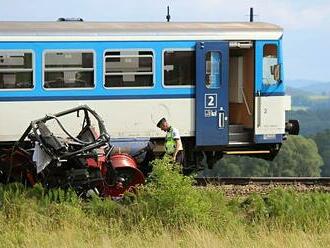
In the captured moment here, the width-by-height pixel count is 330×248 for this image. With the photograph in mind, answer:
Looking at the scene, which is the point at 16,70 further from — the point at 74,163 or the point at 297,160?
the point at 297,160

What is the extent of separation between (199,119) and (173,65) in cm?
116

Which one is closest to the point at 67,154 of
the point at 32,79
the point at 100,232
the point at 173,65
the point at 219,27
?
the point at 100,232

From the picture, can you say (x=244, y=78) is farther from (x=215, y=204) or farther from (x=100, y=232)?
(x=100, y=232)

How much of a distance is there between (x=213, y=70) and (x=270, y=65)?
4.14 feet

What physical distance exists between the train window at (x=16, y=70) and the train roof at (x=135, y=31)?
31cm

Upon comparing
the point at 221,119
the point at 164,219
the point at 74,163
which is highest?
the point at 221,119

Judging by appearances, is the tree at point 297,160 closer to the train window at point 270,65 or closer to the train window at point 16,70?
the train window at point 270,65

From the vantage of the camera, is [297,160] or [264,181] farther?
[297,160]

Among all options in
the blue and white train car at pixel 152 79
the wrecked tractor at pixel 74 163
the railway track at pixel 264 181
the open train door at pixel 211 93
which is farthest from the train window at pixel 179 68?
the wrecked tractor at pixel 74 163

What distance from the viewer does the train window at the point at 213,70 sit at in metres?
13.6

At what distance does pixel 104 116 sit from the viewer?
43.0ft

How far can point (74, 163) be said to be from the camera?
Answer: 1045 cm

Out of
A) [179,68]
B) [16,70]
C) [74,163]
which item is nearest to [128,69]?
[179,68]

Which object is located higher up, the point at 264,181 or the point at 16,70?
the point at 16,70
